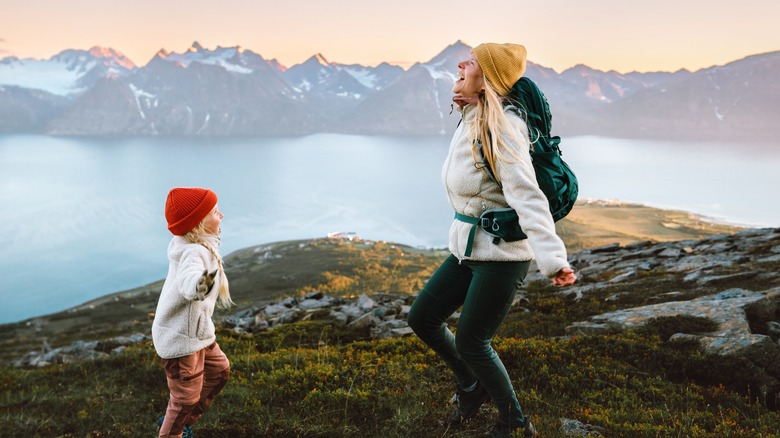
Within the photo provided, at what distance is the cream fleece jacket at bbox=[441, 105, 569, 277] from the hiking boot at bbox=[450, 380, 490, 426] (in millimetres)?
1872

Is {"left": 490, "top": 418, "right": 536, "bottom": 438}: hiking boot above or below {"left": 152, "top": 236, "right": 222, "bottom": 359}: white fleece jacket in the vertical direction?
below

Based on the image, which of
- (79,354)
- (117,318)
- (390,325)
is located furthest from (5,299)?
(390,325)

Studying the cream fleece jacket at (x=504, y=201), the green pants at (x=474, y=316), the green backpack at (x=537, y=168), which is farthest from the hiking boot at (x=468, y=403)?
the green backpack at (x=537, y=168)

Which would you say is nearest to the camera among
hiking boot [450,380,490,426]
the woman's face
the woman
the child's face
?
the woman

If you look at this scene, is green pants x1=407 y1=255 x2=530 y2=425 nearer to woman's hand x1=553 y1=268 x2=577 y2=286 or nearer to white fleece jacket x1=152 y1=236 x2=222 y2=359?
woman's hand x1=553 y1=268 x2=577 y2=286

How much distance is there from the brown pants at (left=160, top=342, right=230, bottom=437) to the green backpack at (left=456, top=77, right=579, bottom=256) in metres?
3.18

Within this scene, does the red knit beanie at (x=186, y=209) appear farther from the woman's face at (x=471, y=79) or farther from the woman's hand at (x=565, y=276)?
the woman's hand at (x=565, y=276)

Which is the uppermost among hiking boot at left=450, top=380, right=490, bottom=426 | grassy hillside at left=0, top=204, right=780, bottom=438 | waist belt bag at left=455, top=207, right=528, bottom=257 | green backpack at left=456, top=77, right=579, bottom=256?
green backpack at left=456, top=77, right=579, bottom=256

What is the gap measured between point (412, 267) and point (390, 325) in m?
103

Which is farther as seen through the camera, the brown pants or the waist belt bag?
the brown pants

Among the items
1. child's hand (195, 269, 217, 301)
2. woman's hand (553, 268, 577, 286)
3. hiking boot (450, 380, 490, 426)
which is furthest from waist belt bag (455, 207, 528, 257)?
child's hand (195, 269, 217, 301)

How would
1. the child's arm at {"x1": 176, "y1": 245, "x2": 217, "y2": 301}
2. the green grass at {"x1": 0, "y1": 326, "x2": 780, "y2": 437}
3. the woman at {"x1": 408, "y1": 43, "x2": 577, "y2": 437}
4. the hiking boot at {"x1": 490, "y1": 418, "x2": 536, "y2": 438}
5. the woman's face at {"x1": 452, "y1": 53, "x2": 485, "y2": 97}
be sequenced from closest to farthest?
1. the woman at {"x1": 408, "y1": 43, "x2": 577, "y2": 437}
2. the child's arm at {"x1": 176, "y1": 245, "x2": 217, "y2": 301}
3. the woman's face at {"x1": 452, "y1": 53, "x2": 485, "y2": 97}
4. the hiking boot at {"x1": 490, "y1": 418, "x2": 536, "y2": 438}
5. the green grass at {"x1": 0, "y1": 326, "x2": 780, "y2": 437}

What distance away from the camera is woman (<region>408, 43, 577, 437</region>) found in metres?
4.24

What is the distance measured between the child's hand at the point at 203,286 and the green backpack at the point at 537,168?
2.58 meters
